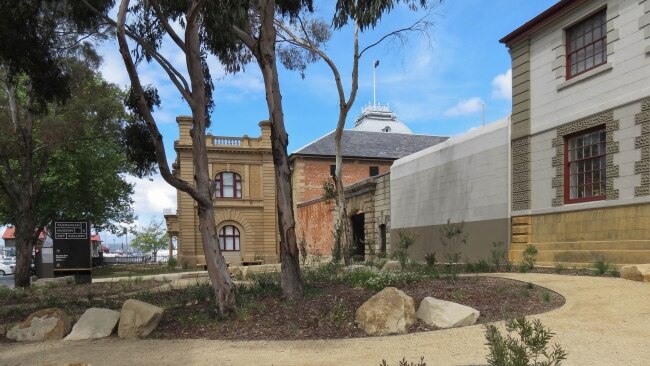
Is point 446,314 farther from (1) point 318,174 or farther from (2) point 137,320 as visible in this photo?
(1) point 318,174

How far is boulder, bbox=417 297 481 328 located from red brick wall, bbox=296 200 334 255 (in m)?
22.1

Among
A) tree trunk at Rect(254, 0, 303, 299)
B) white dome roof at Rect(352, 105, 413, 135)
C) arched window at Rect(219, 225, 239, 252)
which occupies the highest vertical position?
white dome roof at Rect(352, 105, 413, 135)

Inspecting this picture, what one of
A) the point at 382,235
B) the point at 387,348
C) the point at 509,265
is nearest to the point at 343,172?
the point at 382,235

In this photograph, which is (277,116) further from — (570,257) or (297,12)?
(570,257)

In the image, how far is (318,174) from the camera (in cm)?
3897

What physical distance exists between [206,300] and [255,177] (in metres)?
33.0

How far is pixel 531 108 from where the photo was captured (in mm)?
15000

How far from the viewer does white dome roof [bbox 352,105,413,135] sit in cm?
5459

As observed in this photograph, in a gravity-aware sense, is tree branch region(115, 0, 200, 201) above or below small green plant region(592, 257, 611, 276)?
above

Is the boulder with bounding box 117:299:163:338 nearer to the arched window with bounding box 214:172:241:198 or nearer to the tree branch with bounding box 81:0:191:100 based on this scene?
the tree branch with bounding box 81:0:191:100

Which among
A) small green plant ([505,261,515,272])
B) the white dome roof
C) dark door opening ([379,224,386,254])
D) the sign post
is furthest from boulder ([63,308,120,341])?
the white dome roof

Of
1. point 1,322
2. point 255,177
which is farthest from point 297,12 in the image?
point 255,177

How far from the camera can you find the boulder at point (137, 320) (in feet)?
25.5

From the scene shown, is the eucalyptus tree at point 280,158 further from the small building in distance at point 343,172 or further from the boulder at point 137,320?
the small building in distance at point 343,172
